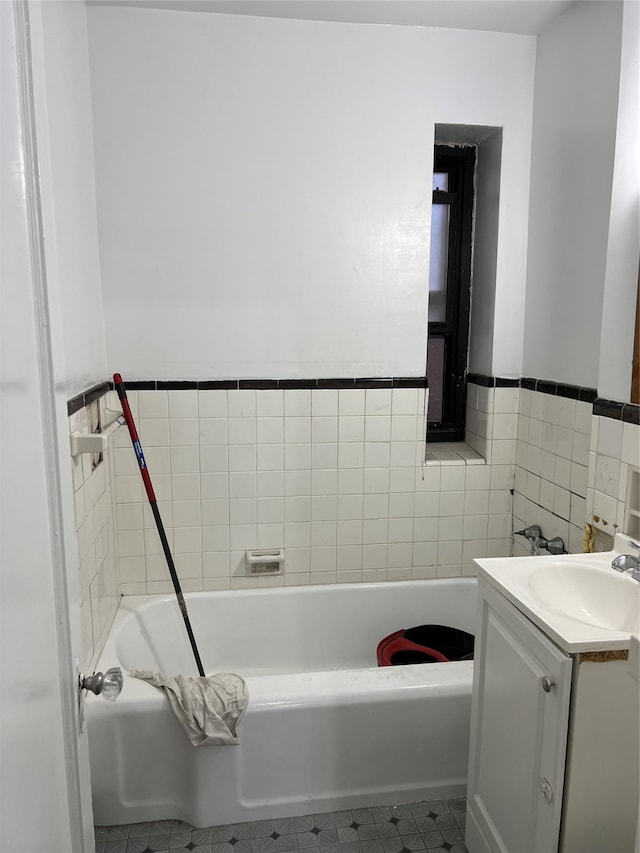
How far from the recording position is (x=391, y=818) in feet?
5.98

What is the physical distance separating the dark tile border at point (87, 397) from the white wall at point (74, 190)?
0.9 inches

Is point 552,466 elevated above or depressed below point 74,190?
below

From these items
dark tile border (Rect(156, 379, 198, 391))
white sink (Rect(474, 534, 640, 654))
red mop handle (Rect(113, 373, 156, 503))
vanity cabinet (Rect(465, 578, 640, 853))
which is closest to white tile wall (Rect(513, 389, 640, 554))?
white sink (Rect(474, 534, 640, 654))

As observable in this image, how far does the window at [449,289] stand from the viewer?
265 cm

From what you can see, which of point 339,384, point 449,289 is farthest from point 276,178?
point 449,289

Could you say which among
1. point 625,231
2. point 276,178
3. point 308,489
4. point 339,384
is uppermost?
point 276,178

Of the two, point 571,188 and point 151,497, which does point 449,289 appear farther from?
point 151,497

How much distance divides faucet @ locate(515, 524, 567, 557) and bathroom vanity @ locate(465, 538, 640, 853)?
523 mm

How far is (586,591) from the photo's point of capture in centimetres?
154

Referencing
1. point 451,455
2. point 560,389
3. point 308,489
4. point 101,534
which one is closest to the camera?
point 101,534

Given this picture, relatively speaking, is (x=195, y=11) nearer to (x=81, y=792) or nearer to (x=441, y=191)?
(x=441, y=191)

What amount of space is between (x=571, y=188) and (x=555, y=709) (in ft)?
5.66

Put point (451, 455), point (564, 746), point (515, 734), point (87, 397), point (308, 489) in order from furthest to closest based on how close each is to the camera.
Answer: point (451, 455) → point (308, 489) → point (87, 397) → point (515, 734) → point (564, 746)

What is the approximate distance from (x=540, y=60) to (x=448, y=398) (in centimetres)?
141
